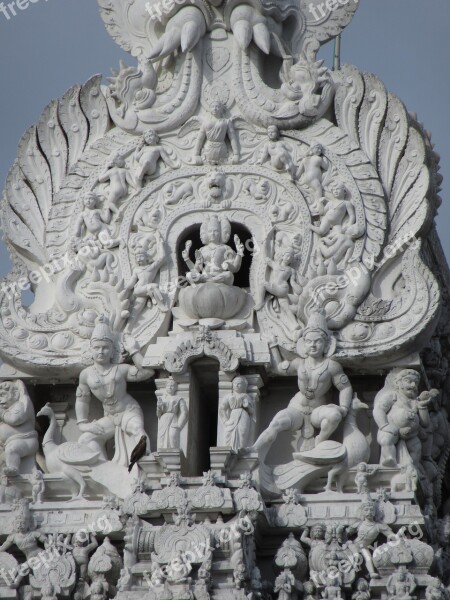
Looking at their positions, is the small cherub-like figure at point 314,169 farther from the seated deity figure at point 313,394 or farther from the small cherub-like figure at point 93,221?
the small cherub-like figure at point 93,221

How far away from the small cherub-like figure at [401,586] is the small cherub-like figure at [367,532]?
28 centimetres

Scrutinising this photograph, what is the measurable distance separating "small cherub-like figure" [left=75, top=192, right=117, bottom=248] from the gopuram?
3 cm

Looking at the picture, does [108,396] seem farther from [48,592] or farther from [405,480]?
[405,480]

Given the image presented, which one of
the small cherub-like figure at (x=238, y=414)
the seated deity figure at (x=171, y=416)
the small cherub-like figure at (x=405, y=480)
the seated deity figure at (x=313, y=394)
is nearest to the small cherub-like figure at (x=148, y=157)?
the seated deity figure at (x=171, y=416)

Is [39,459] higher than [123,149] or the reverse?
the reverse

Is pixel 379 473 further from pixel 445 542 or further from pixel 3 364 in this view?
pixel 3 364

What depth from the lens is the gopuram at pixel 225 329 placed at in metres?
24.3

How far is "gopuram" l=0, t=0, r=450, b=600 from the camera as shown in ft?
79.9

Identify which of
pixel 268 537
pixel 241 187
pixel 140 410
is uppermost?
pixel 241 187

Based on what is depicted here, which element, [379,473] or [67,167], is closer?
[379,473]

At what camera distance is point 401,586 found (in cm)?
2388

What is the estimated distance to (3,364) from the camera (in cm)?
2642

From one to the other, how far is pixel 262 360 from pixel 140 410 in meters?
1.48

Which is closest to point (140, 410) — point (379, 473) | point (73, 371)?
point (73, 371)
